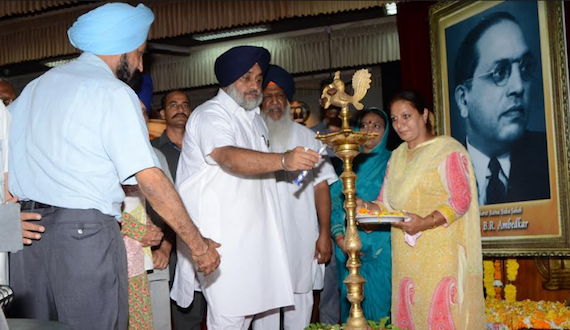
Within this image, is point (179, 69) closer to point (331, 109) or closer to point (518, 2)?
point (331, 109)

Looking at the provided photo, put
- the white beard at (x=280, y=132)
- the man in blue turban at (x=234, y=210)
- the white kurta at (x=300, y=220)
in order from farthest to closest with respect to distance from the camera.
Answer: the white beard at (x=280, y=132)
the white kurta at (x=300, y=220)
the man in blue turban at (x=234, y=210)

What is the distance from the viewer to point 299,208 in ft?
13.4

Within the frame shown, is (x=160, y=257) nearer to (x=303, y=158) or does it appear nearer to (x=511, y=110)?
(x=303, y=158)

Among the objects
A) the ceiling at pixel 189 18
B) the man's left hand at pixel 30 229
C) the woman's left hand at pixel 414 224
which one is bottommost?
the woman's left hand at pixel 414 224

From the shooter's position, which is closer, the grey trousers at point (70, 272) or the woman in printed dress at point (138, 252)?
the grey trousers at point (70, 272)

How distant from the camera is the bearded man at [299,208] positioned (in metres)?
3.90

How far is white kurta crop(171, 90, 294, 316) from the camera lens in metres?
3.17

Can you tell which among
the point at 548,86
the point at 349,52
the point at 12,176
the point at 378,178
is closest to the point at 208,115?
the point at 12,176

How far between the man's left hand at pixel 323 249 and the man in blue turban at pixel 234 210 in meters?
0.91

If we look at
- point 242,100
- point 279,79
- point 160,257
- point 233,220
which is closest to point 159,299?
point 160,257

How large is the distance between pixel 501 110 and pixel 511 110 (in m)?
0.09

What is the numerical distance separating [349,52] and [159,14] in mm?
2999

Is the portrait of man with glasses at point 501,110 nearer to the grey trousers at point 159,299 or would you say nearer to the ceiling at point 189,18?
the grey trousers at point 159,299

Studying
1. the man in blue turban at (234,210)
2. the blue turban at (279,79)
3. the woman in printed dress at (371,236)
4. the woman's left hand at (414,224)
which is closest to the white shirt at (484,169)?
the woman in printed dress at (371,236)
